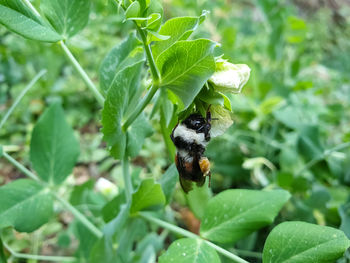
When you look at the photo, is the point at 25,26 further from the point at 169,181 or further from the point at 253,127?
the point at 253,127

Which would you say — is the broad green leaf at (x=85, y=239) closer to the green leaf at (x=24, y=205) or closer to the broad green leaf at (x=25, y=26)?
the green leaf at (x=24, y=205)

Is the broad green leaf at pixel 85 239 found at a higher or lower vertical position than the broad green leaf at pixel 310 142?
higher

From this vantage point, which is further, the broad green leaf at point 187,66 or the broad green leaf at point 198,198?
the broad green leaf at point 198,198

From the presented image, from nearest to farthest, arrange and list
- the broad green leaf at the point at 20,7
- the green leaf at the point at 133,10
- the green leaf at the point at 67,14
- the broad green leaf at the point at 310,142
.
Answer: the green leaf at the point at 133,10
the broad green leaf at the point at 20,7
the green leaf at the point at 67,14
the broad green leaf at the point at 310,142

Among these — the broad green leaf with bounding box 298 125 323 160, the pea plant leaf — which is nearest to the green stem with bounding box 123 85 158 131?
the pea plant leaf

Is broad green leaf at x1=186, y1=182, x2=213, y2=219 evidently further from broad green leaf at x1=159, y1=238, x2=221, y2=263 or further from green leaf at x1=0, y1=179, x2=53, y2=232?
green leaf at x1=0, y1=179, x2=53, y2=232

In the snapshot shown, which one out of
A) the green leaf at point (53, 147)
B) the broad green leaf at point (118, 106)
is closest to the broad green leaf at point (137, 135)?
the broad green leaf at point (118, 106)

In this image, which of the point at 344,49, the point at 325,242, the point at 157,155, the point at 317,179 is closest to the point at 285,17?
the point at 317,179

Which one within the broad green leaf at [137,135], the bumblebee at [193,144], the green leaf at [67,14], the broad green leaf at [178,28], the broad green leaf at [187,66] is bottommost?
the broad green leaf at [137,135]
